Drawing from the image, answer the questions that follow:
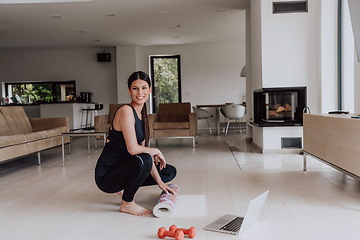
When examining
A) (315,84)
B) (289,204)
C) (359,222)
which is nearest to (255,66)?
(315,84)

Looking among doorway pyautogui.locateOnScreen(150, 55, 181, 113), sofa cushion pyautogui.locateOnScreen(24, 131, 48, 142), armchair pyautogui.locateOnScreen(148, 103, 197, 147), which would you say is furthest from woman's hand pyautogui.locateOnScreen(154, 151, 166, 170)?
doorway pyautogui.locateOnScreen(150, 55, 181, 113)

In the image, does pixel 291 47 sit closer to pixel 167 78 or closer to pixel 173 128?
pixel 173 128

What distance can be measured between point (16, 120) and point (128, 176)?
146 inches

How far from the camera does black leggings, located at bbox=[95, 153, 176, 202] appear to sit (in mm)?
2490

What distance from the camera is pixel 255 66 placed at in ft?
20.5

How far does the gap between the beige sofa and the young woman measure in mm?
1984

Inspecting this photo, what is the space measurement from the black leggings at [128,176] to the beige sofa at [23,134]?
6.57 ft

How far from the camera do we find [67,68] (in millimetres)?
11977

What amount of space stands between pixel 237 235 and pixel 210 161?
282 cm

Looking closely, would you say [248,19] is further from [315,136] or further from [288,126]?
[315,136]

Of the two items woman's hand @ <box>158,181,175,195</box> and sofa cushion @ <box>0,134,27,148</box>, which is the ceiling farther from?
woman's hand @ <box>158,181,175,195</box>

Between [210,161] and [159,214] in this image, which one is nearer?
[159,214]

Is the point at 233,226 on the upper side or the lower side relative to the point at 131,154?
lower

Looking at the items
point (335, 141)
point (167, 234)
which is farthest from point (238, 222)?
point (335, 141)
